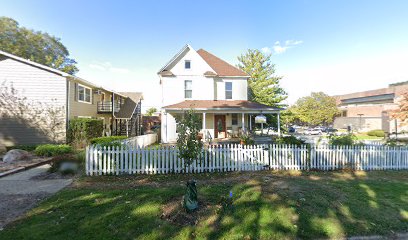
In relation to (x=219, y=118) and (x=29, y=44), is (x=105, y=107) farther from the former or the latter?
(x=29, y=44)

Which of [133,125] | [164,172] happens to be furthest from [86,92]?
[164,172]

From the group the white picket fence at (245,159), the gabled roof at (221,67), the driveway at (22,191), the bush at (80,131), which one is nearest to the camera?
the driveway at (22,191)

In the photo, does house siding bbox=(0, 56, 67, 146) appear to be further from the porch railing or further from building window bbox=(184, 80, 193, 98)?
building window bbox=(184, 80, 193, 98)

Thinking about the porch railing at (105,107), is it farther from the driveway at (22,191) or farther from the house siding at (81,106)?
the driveway at (22,191)

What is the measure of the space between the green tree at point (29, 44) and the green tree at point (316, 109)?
168ft

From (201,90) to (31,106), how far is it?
13.8 metres

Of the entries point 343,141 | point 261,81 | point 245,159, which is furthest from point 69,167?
point 261,81

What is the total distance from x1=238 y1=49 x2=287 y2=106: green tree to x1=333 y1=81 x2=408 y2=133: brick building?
2612 cm

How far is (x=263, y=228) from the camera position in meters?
3.91

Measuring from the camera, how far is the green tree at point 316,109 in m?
47.6

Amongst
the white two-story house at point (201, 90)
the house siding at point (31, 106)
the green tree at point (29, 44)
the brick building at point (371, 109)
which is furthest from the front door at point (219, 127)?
the brick building at point (371, 109)

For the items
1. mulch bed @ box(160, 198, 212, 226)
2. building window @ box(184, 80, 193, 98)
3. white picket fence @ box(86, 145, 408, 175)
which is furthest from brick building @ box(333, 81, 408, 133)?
mulch bed @ box(160, 198, 212, 226)

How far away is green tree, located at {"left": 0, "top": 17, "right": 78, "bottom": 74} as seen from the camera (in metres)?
28.5

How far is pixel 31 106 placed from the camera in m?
14.8
